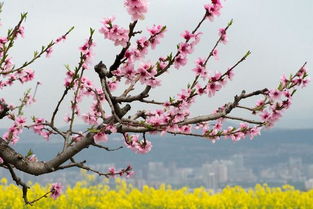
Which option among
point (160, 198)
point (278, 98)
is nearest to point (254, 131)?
point (278, 98)

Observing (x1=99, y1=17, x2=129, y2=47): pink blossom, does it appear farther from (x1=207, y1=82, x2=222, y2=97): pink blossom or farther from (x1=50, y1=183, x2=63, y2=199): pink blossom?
(x1=50, y1=183, x2=63, y2=199): pink blossom

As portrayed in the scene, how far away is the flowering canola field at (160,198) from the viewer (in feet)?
40.4

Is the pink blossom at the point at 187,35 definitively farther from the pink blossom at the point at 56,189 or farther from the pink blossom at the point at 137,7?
the pink blossom at the point at 56,189

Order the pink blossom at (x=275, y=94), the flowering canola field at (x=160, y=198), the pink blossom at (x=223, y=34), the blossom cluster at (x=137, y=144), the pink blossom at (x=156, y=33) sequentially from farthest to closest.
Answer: the flowering canola field at (x=160, y=198) → the pink blossom at (x=275, y=94) → the blossom cluster at (x=137, y=144) → the pink blossom at (x=223, y=34) → the pink blossom at (x=156, y=33)

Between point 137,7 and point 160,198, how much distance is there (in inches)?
370

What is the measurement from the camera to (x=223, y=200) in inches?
512

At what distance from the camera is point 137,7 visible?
4180mm

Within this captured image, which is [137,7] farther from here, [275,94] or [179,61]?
[275,94]

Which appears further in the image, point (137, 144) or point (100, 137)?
point (137, 144)

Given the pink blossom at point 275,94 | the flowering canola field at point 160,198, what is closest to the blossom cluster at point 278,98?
the pink blossom at point 275,94

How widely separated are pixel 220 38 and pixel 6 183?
388 inches

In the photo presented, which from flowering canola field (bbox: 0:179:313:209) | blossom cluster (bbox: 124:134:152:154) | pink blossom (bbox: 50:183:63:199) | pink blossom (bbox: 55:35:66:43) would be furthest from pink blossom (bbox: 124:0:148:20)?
flowering canola field (bbox: 0:179:313:209)

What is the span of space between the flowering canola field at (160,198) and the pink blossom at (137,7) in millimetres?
8117

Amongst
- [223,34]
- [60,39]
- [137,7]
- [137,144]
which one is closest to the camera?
[137,7]
